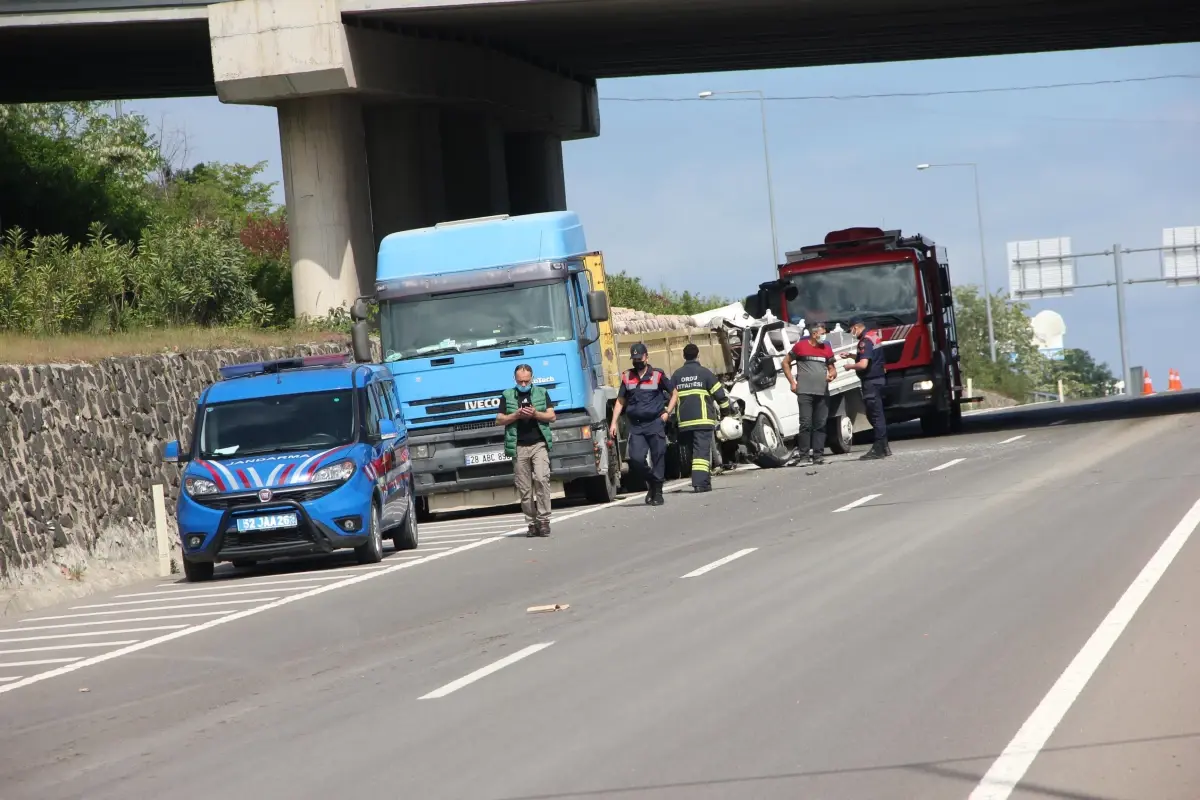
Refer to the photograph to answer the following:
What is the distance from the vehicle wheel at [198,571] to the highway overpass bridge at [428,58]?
16753 mm

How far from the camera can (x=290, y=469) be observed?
57.1 feet

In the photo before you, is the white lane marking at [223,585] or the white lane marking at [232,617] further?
the white lane marking at [223,585]

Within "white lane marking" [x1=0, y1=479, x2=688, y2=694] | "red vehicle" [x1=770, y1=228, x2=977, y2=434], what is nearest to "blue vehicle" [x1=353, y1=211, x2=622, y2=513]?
"white lane marking" [x1=0, y1=479, x2=688, y2=694]

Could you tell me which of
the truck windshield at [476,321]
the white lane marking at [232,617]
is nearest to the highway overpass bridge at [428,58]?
the truck windshield at [476,321]

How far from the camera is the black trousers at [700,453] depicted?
23.3 metres

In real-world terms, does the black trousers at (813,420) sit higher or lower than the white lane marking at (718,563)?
higher

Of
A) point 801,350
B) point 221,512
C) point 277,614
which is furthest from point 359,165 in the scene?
point 277,614

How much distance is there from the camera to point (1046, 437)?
2970 cm

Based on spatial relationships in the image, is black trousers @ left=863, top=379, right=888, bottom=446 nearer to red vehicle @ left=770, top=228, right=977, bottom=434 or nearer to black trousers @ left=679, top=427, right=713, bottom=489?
black trousers @ left=679, top=427, right=713, bottom=489

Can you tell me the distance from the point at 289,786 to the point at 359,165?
30.3 m

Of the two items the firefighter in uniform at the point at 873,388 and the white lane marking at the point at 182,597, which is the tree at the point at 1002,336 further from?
the white lane marking at the point at 182,597

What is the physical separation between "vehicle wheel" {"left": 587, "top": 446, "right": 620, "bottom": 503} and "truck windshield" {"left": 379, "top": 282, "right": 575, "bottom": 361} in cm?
207

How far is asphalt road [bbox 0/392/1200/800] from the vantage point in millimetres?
7402

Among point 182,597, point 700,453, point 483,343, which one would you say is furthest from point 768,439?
point 182,597
